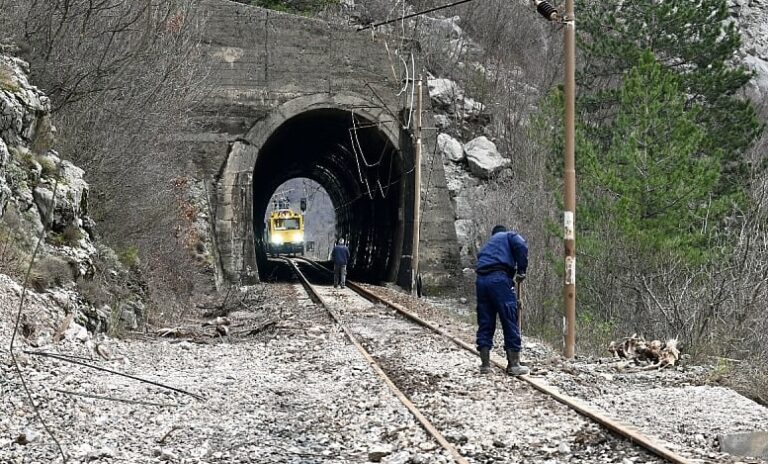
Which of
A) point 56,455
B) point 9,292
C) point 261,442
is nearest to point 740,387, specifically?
point 261,442

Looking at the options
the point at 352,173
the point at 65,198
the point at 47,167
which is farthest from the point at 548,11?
the point at 352,173

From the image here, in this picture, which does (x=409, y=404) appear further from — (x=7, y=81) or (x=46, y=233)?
(x=7, y=81)

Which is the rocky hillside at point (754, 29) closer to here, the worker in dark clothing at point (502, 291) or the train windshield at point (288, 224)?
the train windshield at point (288, 224)

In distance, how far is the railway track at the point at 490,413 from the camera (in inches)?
207

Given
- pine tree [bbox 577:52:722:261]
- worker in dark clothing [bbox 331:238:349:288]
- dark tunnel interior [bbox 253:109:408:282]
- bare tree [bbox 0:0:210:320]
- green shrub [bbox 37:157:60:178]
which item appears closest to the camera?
green shrub [bbox 37:157:60:178]

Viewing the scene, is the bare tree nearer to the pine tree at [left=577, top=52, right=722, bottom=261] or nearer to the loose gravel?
the loose gravel

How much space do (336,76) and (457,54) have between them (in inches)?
589

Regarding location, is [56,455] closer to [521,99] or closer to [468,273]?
[468,273]

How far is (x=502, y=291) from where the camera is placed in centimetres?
805

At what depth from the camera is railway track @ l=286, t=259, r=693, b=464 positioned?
5250 millimetres

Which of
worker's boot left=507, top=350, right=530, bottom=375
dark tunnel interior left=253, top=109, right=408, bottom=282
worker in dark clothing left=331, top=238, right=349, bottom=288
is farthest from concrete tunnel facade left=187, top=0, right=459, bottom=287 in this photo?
worker's boot left=507, top=350, right=530, bottom=375

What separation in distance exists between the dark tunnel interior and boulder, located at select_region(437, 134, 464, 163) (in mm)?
2579

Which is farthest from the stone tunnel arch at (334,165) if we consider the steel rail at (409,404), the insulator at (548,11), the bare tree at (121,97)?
the insulator at (548,11)

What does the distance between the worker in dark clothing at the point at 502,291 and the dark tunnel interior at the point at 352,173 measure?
14.3m
